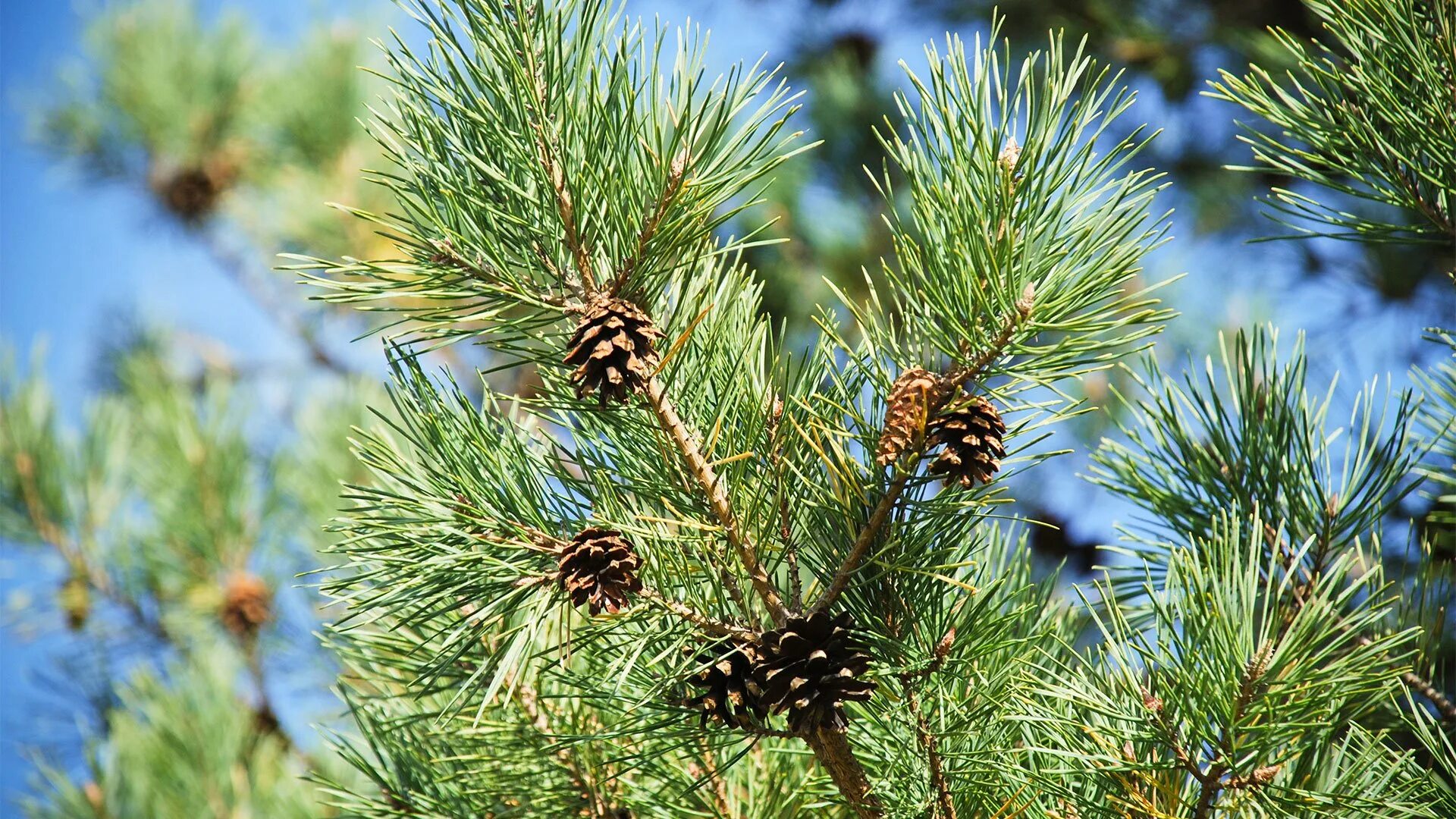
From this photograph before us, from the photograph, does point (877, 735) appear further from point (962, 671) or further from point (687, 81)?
Answer: point (687, 81)

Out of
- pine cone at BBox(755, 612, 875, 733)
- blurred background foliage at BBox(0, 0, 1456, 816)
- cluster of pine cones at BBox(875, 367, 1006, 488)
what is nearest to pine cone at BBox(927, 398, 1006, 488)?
cluster of pine cones at BBox(875, 367, 1006, 488)

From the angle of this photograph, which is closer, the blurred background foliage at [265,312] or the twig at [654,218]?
the twig at [654,218]

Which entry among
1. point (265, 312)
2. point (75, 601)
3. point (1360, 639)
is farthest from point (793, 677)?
point (265, 312)

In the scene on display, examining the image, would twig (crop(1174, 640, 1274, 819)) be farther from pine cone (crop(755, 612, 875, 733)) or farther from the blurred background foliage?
the blurred background foliage

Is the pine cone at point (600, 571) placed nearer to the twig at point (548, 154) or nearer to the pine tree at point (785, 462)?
the pine tree at point (785, 462)

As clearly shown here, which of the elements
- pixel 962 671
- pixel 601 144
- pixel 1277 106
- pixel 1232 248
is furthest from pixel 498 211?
pixel 1232 248

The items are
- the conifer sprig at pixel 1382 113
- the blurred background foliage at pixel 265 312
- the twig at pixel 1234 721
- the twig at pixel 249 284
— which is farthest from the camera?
the twig at pixel 249 284

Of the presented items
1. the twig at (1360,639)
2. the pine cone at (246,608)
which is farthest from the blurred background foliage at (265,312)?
the twig at (1360,639)

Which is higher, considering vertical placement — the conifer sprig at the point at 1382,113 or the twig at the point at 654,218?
the conifer sprig at the point at 1382,113

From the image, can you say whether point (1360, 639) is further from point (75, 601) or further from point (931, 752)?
point (75, 601)
